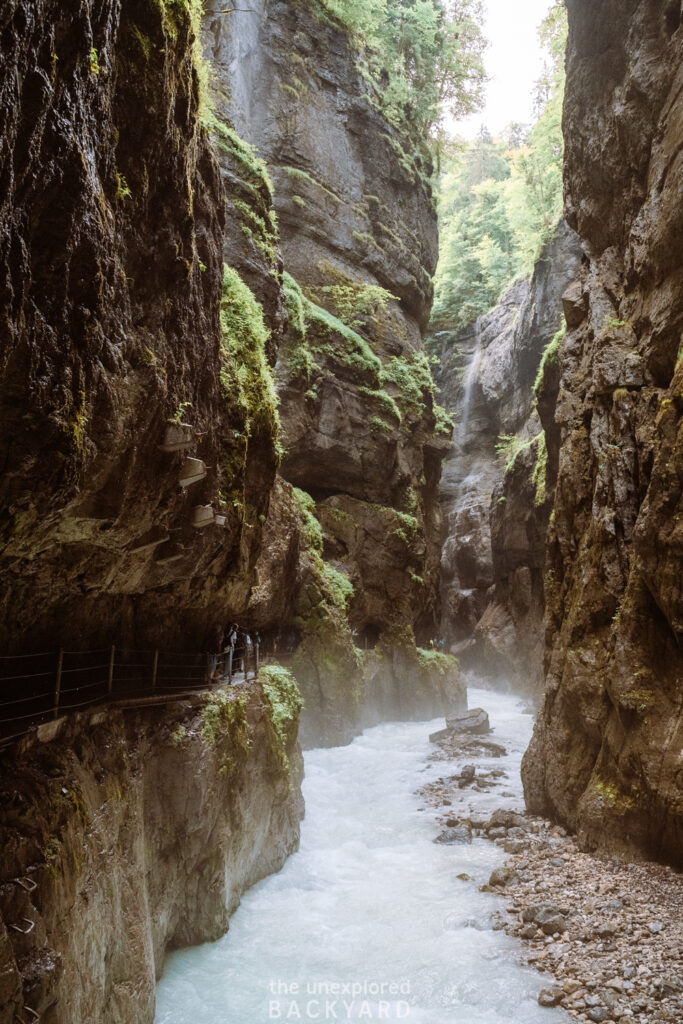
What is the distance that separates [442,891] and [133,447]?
9.01 metres

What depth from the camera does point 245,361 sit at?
34.8 feet

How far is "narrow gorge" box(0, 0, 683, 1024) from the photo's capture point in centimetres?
495

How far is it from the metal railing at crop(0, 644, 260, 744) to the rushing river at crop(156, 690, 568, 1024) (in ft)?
11.5

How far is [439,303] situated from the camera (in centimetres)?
4825

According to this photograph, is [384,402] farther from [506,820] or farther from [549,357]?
[506,820]

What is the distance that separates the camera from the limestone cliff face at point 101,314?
409 cm

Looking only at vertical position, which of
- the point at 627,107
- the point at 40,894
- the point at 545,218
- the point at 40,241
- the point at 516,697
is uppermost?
the point at 545,218

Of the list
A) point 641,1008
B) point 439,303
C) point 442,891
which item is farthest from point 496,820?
point 439,303

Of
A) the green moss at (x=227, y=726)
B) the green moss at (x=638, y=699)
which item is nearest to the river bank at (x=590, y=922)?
the green moss at (x=638, y=699)

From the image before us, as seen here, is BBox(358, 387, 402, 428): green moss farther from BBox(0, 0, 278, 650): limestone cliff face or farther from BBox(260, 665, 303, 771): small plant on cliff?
BBox(0, 0, 278, 650): limestone cliff face

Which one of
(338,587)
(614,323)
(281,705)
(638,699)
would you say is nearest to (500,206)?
(338,587)

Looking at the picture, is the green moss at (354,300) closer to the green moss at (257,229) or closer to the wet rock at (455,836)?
the green moss at (257,229)

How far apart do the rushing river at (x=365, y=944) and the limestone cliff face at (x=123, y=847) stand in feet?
1.81

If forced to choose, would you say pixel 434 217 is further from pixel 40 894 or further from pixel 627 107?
pixel 40 894
